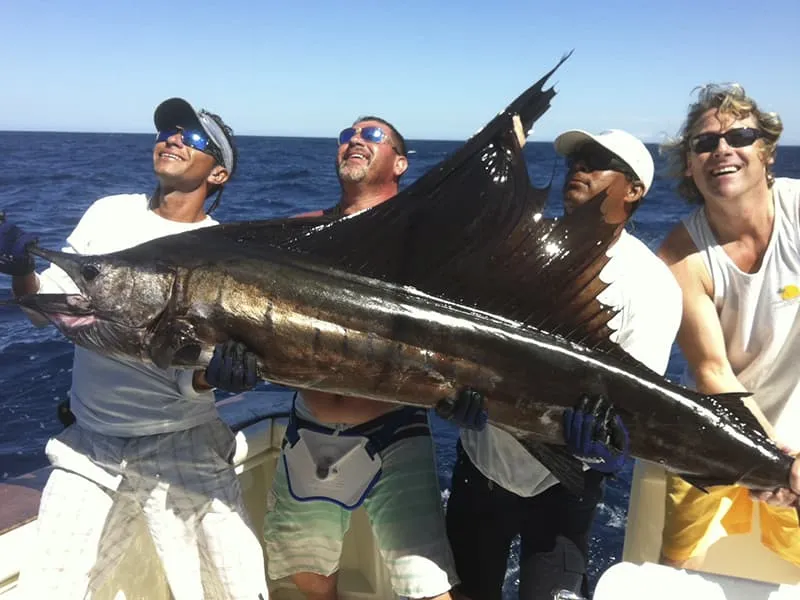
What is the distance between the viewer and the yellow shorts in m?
2.43

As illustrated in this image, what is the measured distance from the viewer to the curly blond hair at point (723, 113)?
2428 millimetres

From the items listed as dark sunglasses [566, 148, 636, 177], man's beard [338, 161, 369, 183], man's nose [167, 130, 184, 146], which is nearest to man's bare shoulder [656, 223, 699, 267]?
dark sunglasses [566, 148, 636, 177]

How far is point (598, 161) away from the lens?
2.12 meters

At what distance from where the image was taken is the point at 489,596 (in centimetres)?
228

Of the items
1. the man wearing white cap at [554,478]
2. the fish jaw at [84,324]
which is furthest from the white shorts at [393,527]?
the fish jaw at [84,324]

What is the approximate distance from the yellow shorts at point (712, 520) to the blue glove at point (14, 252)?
2333mm

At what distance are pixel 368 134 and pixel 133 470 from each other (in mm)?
1526

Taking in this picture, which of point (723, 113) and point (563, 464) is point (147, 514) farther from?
point (723, 113)

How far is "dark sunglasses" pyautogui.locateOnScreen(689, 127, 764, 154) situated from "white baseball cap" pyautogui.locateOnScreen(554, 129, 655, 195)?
0.39m

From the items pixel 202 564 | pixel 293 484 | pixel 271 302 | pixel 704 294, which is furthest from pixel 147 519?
pixel 704 294

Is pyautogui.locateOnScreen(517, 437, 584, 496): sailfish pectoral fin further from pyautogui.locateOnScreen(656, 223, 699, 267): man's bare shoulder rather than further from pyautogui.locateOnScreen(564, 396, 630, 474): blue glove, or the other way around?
pyautogui.locateOnScreen(656, 223, 699, 267): man's bare shoulder

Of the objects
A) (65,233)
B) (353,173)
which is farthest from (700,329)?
(65,233)

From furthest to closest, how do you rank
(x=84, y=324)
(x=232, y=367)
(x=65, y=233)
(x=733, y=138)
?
(x=65, y=233) < (x=733, y=138) < (x=84, y=324) < (x=232, y=367)

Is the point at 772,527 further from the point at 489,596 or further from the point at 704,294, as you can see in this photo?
the point at 489,596
